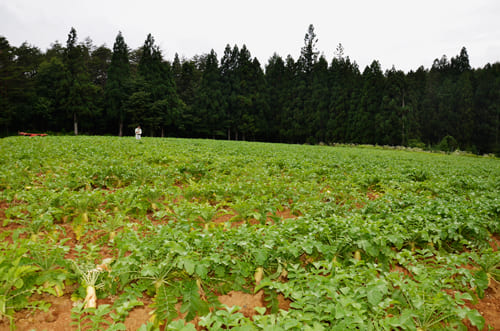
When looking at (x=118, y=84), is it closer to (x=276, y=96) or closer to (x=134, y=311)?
(x=276, y=96)

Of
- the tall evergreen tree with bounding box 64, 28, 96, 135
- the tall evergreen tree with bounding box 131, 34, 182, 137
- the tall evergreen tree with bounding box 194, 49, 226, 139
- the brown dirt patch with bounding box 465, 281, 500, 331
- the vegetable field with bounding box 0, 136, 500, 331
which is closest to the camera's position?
the vegetable field with bounding box 0, 136, 500, 331

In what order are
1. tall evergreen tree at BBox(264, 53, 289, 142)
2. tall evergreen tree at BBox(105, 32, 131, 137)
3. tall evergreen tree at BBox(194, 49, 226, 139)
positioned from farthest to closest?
1. tall evergreen tree at BBox(264, 53, 289, 142)
2. tall evergreen tree at BBox(194, 49, 226, 139)
3. tall evergreen tree at BBox(105, 32, 131, 137)

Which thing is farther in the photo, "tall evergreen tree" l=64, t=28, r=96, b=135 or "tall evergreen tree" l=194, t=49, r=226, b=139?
"tall evergreen tree" l=194, t=49, r=226, b=139

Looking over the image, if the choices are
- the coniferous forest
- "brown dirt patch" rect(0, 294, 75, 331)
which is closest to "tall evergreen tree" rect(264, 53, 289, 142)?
the coniferous forest

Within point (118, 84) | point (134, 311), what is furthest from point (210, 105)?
point (134, 311)

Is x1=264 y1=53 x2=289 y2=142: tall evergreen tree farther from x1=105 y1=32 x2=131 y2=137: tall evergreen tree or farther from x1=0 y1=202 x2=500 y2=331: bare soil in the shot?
x1=0 y1=202 x2=500 y2=331: bare soil

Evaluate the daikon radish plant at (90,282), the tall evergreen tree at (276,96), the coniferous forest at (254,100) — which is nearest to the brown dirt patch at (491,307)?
the daikon radish plant at (90,282)

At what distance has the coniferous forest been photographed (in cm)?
3541

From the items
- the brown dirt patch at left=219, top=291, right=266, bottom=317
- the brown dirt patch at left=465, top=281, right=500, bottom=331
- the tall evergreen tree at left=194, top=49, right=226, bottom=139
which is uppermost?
the tall evergreen tree at left=194, top=49, right=226, bottom=139

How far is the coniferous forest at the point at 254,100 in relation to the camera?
116ft

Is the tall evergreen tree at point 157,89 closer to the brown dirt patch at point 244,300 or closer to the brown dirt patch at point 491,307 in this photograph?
the brown dirt patch at point 244,300

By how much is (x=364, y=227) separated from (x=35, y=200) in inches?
198

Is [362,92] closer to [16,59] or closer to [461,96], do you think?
[461,96]

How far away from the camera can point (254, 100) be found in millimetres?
42219
